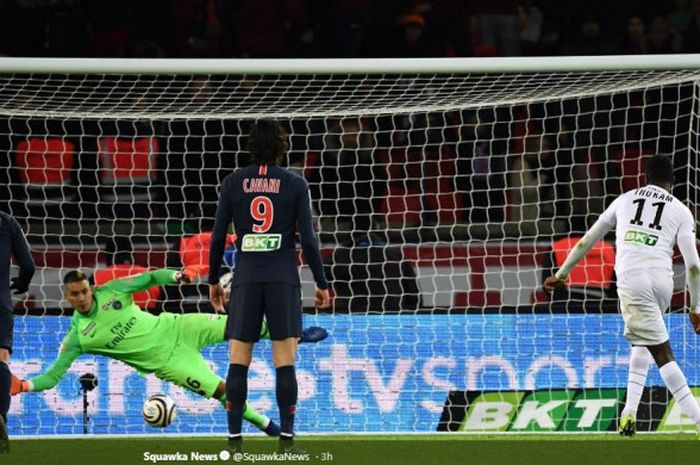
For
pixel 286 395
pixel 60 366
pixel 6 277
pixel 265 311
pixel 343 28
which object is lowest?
pixel 60 366

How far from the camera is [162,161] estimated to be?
1145 centimetres

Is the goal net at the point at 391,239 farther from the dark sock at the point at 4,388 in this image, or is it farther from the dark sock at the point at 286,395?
the dark sock at the point at 286,395

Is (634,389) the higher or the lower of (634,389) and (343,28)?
the lower

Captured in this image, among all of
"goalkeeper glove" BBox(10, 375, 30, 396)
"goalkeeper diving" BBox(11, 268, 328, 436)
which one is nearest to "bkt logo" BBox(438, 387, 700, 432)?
"goalkeeper diving" BBox(11, 268, 328, 436)

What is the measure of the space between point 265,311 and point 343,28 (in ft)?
24.4

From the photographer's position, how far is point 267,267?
22.6 feet

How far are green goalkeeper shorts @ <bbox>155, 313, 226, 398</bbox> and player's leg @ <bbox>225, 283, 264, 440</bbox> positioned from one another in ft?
7.58

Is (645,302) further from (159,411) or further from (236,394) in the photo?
(159,411)

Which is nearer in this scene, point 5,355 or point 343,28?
point 5,355

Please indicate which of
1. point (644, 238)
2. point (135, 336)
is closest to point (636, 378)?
point (644, 238)
